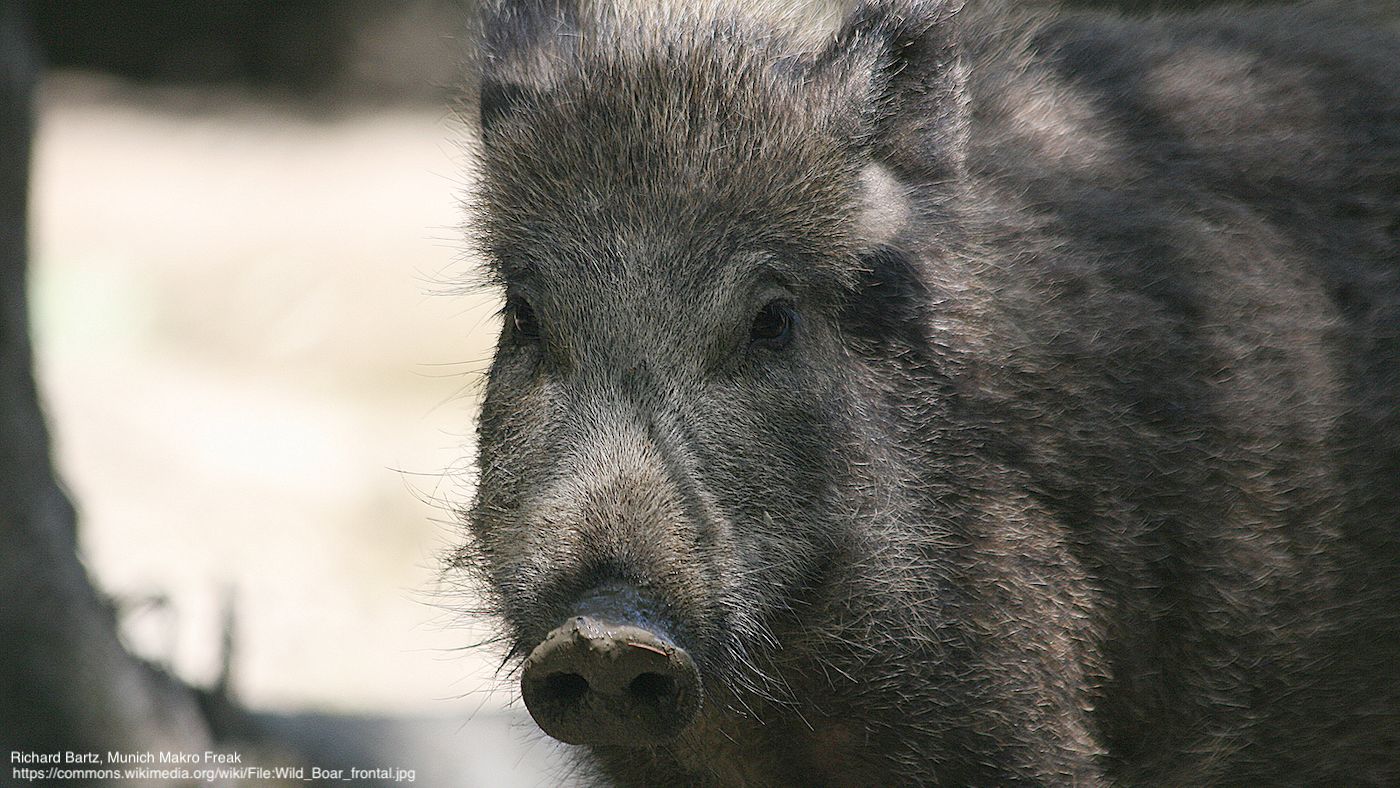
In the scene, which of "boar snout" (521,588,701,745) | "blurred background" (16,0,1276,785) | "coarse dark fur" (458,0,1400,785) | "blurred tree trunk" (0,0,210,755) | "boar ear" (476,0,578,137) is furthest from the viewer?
"blurred background" (16,0,1276,785)

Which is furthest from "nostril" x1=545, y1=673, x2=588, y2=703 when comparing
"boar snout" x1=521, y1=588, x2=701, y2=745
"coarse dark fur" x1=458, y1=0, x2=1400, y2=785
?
"coarse dark fur" x1=458, y1=0, x2=1400, y2=785

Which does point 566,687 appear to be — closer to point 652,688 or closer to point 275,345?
point 652,688

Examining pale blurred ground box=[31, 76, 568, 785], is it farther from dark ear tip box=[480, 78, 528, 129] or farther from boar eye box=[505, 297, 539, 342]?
boar eye box=[505, 297, 539, 342]

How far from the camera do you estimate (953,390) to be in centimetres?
358

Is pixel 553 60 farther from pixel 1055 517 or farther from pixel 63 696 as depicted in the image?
pixel 63 696

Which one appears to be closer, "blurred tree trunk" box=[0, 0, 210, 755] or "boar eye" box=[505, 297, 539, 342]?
"boar eye" box=[505, 297, 539, 342]

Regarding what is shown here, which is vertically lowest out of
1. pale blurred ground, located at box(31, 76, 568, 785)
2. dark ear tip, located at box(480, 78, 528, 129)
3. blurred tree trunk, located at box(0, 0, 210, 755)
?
pale blurred ground, located at box(31, 76, 568, 785)

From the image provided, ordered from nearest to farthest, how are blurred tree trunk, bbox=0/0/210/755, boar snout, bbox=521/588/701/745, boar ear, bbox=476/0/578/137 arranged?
boar snout, bbox=521/588/701/745, boar ear, bbox=476/0/578/137, blurred tree trunk, bbox=0/0/210/755

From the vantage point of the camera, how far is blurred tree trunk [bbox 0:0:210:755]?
5008 mm

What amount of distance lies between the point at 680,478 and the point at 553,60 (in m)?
1.13

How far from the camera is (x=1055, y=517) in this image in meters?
3.64

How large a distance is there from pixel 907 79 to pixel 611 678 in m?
1.64

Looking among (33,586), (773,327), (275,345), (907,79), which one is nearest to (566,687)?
(773,327)

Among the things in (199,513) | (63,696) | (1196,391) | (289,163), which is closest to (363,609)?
(199,513)
